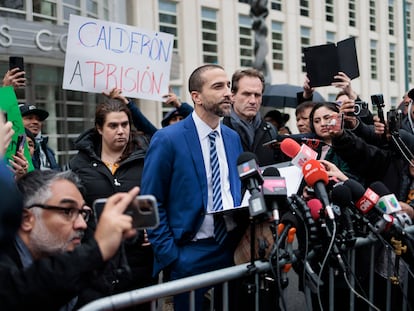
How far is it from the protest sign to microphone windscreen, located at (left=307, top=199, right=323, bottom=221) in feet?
7.78

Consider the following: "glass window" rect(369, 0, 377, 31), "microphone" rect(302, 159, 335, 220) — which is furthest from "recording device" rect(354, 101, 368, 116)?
"glass window" rect(369, 0, 377, 31)

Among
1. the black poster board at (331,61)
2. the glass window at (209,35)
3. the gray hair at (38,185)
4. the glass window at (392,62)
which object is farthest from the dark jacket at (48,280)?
the glass window at (392,62)

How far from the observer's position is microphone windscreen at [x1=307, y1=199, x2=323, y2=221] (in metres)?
2.38

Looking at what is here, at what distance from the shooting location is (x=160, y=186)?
3.09 m

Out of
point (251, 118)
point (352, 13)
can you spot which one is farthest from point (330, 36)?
point (251, 118)

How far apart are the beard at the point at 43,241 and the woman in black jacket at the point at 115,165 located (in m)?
1.24

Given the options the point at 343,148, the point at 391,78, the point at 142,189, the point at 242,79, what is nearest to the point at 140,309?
the point at 142,189

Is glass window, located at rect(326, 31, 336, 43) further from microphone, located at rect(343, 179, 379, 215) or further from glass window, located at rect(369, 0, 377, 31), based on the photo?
microphone, located at rect(343, 179, 379, 215)

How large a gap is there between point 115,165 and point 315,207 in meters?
1.65

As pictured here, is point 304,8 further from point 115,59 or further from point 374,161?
point 374,161

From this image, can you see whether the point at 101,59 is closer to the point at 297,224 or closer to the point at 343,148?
the point at 343,148

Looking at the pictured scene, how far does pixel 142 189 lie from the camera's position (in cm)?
314

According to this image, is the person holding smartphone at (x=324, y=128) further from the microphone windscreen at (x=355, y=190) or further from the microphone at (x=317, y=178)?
the microphone at (x=317, y=178)

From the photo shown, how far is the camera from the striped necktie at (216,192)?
3.03 meters
